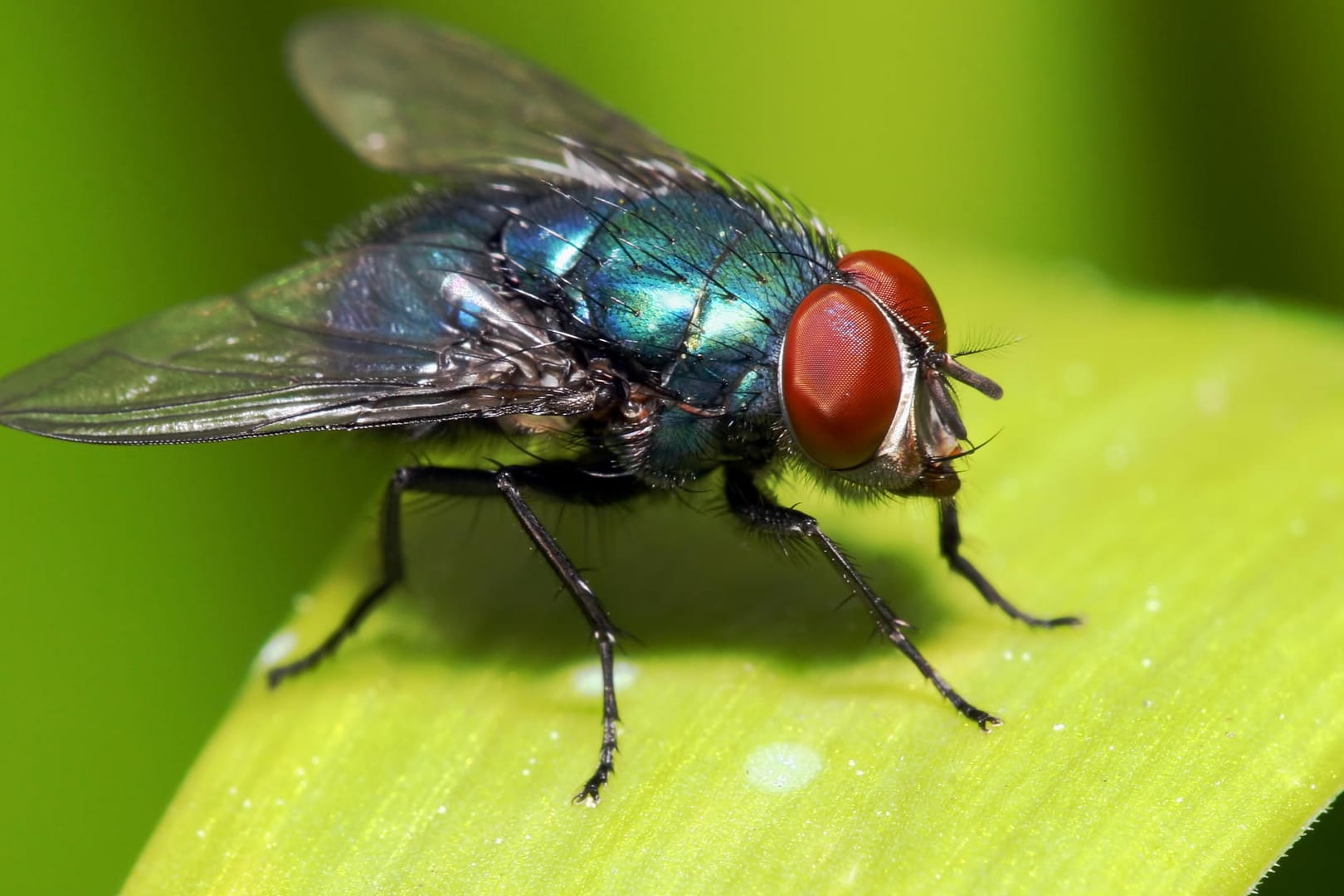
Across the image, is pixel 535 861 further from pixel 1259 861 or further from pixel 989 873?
pixel 1259 861

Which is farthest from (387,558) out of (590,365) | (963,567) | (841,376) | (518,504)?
(963,567)

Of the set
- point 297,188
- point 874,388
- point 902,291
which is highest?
point 902,291

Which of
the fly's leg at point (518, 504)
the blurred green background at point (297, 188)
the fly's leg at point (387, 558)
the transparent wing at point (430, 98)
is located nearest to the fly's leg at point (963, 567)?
the fly's leg at point (518, 504)

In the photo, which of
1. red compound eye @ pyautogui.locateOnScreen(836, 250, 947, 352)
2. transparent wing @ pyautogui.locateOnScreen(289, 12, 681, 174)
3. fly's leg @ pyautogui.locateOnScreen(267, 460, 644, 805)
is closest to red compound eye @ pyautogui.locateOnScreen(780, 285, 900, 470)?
red compound eye @ pyautogui.locateOnScreen(836, 250, 947, 352)

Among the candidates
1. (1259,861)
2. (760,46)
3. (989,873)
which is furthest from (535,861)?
(760,46)

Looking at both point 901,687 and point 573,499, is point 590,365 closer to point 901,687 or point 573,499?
point 573,499

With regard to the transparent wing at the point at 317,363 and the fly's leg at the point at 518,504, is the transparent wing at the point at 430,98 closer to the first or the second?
the transparent wing at the point at 317,363

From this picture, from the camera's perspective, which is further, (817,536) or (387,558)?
(387,558)
